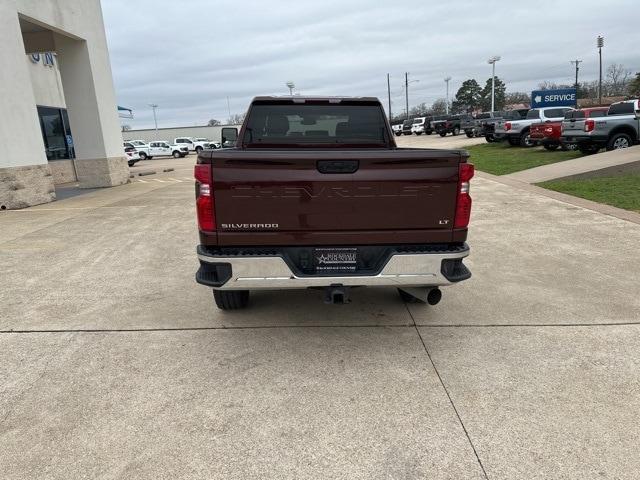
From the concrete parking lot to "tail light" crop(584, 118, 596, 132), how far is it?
11907 mm

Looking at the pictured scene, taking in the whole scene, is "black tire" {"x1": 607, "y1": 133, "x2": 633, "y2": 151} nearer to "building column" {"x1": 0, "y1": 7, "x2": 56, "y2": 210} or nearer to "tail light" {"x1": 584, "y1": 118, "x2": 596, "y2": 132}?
"tail light" {"x1": 584, "y1": 118, "x2": 596, "y2": 132}

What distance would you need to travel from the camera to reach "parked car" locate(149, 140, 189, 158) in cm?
4405

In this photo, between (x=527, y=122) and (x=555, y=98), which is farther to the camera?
(x=555, y=98)

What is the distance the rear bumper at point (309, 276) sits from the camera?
11.0 feet

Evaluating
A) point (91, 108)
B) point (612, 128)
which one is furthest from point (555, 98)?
point (91, 108)

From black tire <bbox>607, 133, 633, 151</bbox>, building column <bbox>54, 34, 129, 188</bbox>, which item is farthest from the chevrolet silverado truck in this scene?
black tire <bbox>607, 133, 633, 151</bbox>

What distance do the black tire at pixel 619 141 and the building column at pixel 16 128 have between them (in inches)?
724

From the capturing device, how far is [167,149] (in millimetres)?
44781

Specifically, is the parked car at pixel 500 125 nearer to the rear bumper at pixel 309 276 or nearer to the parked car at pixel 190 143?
the rear bumper at pixel 309 276

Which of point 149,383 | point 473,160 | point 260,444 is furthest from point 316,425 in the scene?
point 473,160

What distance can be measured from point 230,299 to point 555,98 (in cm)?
3777

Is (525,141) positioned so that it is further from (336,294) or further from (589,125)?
(336,294)

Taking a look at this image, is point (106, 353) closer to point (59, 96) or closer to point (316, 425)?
point (316, 425)

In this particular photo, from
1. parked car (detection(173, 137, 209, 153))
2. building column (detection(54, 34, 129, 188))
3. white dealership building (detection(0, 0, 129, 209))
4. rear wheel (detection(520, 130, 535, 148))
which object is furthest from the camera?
parked car (detection(173, 137, 209, 153))
